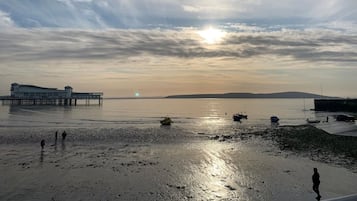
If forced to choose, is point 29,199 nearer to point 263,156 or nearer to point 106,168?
point 106,168

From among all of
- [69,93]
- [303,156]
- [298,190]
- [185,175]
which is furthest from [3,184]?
[69,93]

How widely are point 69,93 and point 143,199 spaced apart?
5642 inches

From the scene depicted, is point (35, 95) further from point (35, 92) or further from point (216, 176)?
point (216, 176)

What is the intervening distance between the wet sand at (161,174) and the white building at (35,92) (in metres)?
120

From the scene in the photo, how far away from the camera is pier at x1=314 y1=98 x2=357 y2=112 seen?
99900 mm

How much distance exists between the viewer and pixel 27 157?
26062 mm

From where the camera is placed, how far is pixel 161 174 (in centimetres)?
2070

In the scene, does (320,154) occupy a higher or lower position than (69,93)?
lower

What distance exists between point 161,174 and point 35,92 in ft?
Result: 452

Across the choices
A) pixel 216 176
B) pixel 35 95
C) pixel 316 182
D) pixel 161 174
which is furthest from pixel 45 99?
pixel 316 182

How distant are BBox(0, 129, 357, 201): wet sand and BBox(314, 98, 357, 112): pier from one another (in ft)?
265

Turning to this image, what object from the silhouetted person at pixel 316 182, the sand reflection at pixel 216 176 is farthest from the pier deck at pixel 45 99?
the silhouetted person at pixel 316 182

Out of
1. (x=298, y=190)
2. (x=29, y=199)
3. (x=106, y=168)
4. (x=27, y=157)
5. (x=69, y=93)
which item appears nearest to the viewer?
(x=29, y=199)

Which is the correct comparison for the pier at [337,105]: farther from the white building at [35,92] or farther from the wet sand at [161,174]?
the white building at [35,92]
